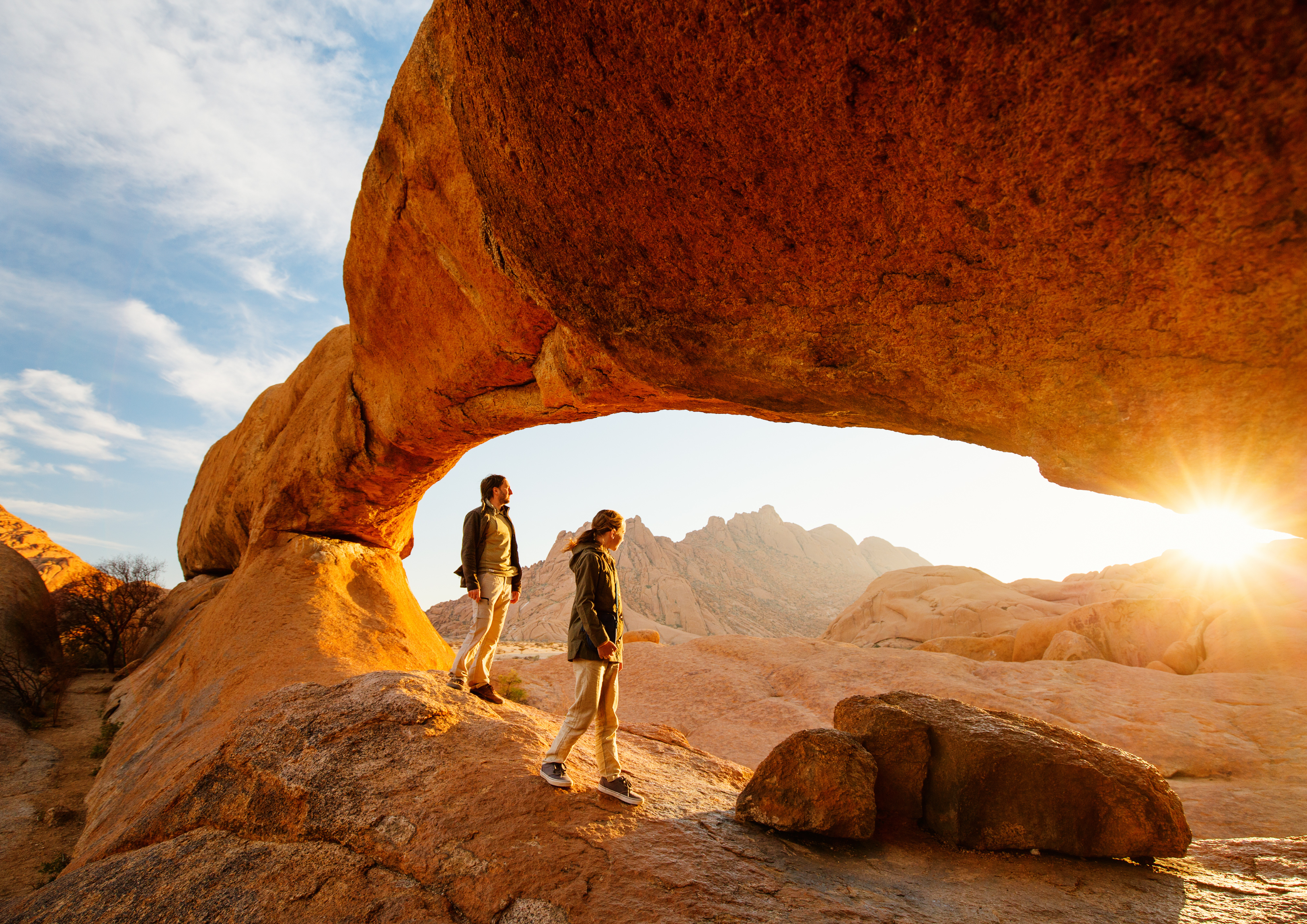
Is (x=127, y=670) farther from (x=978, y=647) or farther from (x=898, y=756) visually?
(x=978, y=647)

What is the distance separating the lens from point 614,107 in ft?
9.76

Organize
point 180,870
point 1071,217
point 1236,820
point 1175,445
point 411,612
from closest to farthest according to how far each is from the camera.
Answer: point 1071,217 < point 1175,445 < point 180,870 < point 1236,820 < point 411,612

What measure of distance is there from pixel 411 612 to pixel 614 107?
9.21 metres

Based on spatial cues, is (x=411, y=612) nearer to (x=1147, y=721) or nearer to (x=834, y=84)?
(x=834, y=84)

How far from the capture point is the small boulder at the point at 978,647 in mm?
15578

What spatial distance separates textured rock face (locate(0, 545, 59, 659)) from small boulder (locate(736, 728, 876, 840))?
17208 mm

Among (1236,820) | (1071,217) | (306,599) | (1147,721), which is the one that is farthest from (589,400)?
(1147,721)

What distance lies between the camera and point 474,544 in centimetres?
523

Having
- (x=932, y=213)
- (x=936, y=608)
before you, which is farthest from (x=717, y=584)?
(x=932, y=213)

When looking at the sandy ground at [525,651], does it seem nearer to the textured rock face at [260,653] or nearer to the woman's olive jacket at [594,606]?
the textured rock face at [260,653]

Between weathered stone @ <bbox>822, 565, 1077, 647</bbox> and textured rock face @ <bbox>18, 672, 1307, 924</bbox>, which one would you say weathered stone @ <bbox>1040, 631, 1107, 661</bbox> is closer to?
weathered stone @ <bbox>822, 565, 1077, 647</bbox>

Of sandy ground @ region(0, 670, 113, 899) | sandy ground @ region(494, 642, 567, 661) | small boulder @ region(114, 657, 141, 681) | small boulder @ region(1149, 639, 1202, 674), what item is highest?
small boulder @ region(1149, 639, 1202, 674)

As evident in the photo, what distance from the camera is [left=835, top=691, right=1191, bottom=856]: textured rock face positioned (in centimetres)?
390

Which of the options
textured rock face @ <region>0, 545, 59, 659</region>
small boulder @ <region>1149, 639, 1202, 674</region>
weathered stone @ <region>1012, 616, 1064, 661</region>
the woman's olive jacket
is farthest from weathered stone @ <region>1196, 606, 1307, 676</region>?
textured rock face @ <region>0, 545, 59, 659</region>
